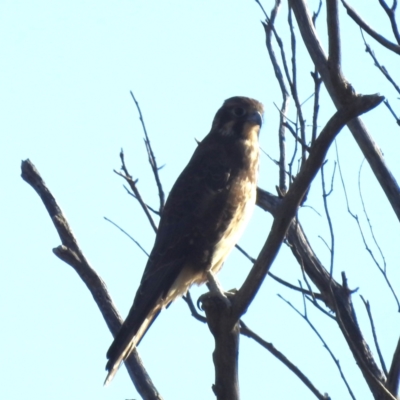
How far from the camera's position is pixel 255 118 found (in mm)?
5363

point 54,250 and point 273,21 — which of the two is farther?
point 273,21

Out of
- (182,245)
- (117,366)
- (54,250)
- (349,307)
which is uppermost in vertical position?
(182,245)

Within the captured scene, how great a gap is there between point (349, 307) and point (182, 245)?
1309 millimetres

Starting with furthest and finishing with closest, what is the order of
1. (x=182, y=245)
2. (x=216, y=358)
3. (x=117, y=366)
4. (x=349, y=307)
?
(x=182, y=245) < (x=117, y=366) < (x=349, y=307) < (x=216, y=358)

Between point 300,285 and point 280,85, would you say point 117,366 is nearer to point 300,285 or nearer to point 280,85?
point 300,285

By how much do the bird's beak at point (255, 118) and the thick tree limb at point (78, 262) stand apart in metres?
1.87

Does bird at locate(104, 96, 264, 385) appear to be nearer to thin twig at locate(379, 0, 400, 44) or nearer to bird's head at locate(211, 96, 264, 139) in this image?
bird's head at locate(211, 96, 264, 139)

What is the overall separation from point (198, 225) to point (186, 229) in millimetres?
72

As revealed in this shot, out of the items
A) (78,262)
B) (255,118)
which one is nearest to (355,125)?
(78,262)

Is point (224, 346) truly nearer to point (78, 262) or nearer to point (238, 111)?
point (78, 262)

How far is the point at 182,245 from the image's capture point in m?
4.64

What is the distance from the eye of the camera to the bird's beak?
534 cm

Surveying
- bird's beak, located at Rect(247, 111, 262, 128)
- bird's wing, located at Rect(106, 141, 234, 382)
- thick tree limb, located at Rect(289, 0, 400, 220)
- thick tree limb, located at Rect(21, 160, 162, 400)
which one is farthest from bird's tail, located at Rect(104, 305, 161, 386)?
bird's beak, located at Rect(247, 111, 262, 128)

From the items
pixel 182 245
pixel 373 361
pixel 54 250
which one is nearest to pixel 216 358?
pixel 373 361
